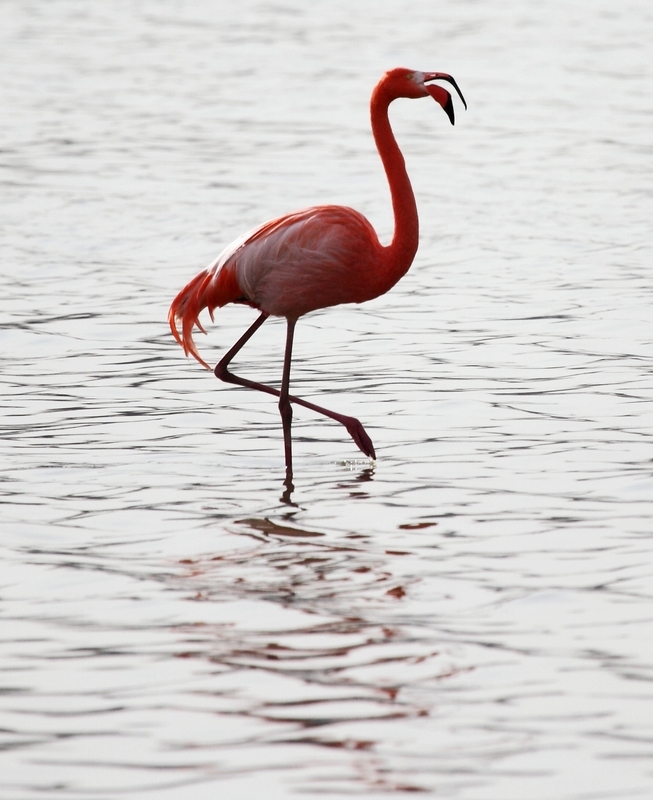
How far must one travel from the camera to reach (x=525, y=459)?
22.5ft

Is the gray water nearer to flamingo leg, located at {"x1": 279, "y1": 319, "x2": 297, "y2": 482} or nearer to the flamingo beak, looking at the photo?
flamingo leg, located at {"x1": 279, "y1": 319, "x2": 297, "y2": 482}

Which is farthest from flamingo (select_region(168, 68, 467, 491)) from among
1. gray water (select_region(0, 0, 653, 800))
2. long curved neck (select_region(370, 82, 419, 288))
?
gray water (select_region(0, 0, 653, 800))

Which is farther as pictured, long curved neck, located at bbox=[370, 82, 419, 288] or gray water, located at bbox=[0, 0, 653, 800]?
long curved neck, located at bbox=[370, 82, 419, 288]

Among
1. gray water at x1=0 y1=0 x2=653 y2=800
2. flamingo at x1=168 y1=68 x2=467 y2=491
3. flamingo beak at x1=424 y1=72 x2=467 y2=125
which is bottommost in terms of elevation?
gray water at x1=0 y1=0 x2=653 y2=800

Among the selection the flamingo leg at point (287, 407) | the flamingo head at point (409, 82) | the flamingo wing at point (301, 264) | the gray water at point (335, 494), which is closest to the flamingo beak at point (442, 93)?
the flamingo head at point (409, 82)

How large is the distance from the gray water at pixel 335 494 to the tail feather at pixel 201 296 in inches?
20.7

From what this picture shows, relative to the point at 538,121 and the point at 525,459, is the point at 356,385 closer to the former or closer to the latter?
the point at 525,459

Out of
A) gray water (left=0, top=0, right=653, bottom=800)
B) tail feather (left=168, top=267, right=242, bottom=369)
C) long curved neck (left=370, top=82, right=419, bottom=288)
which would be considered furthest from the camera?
tail feather (left=168, top=267, right=242, bottom=369)

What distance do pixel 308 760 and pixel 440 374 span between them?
176 inches

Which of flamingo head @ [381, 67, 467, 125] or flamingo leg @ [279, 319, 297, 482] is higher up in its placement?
flamingo head @ [381, 67, 467, 125]

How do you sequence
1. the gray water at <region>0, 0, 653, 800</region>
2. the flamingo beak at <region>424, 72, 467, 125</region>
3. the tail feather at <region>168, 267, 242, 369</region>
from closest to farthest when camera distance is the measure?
the gray water at <region>0, 0, 653, 800</region> → the flamingo beak at <region>424, 72, 467, 125</region> → the tail feather at <region>168, 267, 242, 369</region>

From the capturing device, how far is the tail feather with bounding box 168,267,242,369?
7168mm

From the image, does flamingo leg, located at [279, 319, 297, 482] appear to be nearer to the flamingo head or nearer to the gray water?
the gray water

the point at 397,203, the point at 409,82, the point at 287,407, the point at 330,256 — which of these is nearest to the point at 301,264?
the point at 330,256
